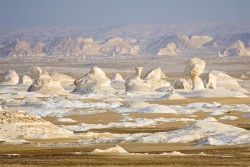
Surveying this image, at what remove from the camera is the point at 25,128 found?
29.4 metres

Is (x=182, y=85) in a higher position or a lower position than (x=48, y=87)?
lower

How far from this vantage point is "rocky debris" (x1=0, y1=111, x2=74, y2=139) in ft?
95.1

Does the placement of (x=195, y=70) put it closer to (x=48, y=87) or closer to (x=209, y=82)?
(x=209, y=82)

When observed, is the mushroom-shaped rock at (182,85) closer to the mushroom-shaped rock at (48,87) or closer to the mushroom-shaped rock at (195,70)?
the mushroom-shaped rock at (195,70)

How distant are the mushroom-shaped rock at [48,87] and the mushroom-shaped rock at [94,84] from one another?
4.96ft

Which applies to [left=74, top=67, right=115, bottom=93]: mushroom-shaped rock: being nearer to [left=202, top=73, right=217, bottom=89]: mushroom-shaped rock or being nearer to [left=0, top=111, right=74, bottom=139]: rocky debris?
[left=202, top=73, right=217, bottom=89]: mushroom-shaped rock

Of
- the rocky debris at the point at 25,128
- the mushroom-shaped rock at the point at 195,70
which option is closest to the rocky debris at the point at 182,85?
the mushroom-shaped rock at the point at 195,70

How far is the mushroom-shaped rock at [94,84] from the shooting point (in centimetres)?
6506

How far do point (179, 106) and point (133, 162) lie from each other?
32510 mm

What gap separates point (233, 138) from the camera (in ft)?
85.3

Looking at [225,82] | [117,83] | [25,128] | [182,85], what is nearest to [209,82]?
[182,85]

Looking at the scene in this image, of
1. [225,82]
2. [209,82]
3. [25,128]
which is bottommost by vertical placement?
[225,82]

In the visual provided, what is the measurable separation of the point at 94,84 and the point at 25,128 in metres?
36.5

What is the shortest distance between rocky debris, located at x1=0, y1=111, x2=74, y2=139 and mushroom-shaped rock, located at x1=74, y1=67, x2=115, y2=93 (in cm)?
3451
